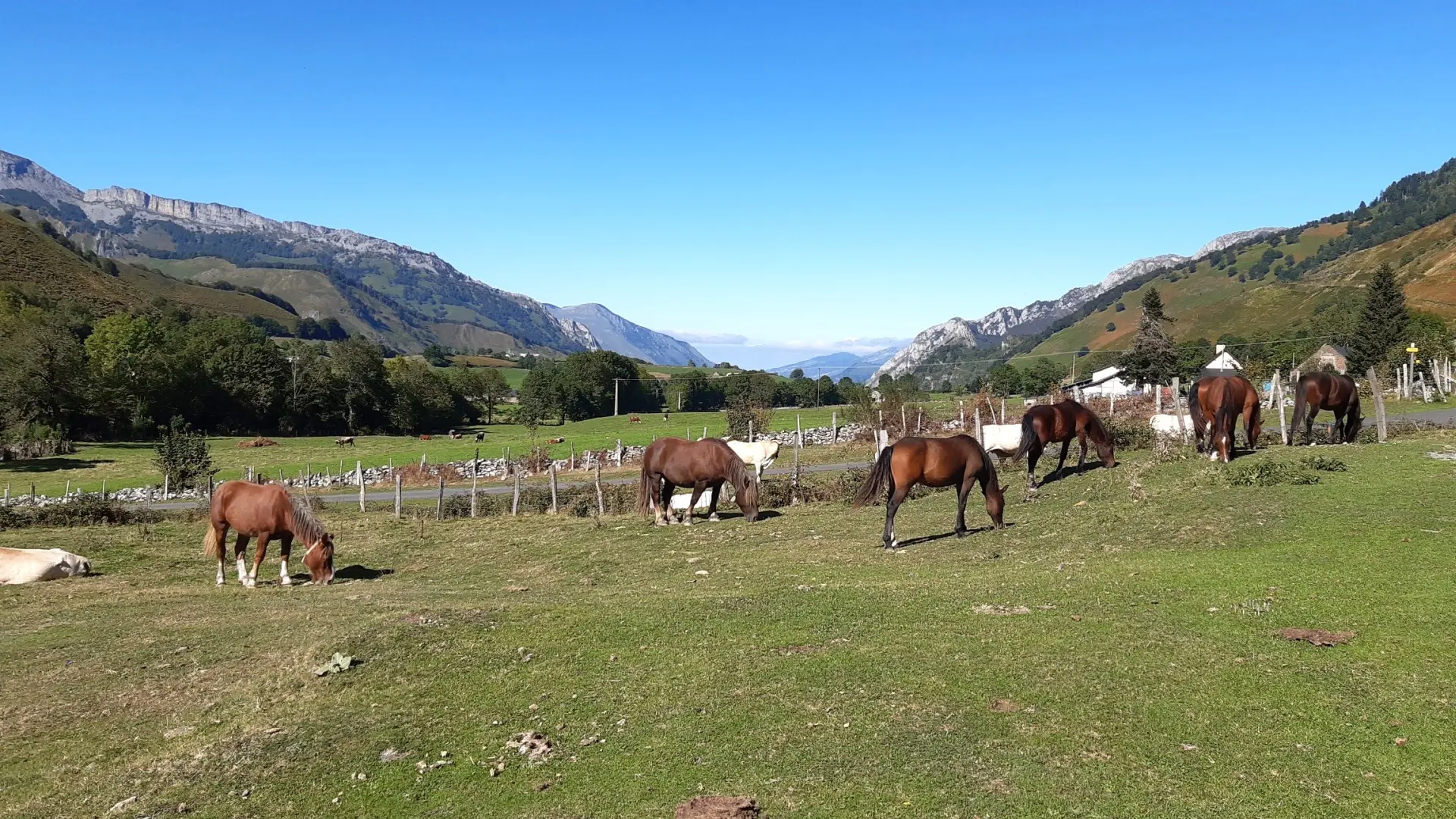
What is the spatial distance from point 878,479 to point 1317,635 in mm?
8310

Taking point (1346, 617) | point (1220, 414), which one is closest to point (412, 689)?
point (1346, 617)

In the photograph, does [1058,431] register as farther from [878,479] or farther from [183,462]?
[183,462]

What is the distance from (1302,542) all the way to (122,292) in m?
155

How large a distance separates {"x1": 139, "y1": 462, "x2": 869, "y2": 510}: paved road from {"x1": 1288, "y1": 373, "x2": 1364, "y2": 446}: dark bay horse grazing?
16.1 metres

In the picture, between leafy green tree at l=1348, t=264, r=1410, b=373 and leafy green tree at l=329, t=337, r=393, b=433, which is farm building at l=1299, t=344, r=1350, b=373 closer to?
leafy green tree at l=1348, t=264, r=1410, b=373

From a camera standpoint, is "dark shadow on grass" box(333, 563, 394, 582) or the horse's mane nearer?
the horse's mane

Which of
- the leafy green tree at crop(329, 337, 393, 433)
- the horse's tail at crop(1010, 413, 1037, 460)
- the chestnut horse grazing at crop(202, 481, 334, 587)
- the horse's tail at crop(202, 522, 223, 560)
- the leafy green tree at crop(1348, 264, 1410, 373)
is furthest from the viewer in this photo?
the leafy green tree at crop(329, 337, 393, 433)

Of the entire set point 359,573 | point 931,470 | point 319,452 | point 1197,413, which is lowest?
point 359,573

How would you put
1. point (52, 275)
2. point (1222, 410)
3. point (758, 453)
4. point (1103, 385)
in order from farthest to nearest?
point (52, 275)
point (1103, 385)
point (758, 453)
point (1222, 410)

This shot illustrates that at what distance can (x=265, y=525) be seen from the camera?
16.4 meters

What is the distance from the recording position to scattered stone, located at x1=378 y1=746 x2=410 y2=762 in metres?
7.75

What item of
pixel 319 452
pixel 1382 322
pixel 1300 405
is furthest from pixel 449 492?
pixel 1382 322

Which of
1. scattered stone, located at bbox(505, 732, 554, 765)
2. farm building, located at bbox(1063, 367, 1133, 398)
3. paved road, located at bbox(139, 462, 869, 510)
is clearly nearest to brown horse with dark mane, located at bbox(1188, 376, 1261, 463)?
paved road, located at bbox(139, 462, 869, 510)

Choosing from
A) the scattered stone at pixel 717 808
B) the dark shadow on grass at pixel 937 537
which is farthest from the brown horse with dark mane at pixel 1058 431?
the scattered stone at pixel 717 808
